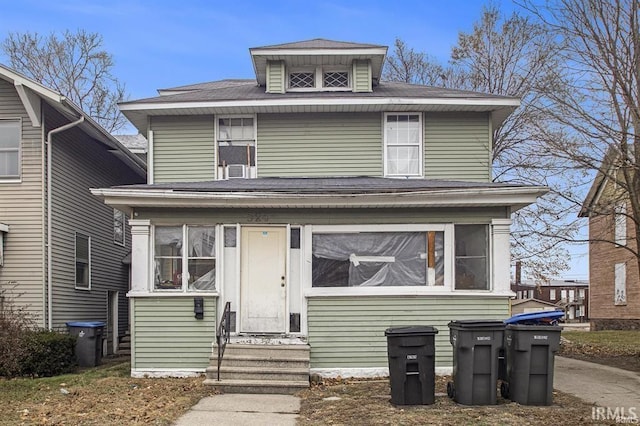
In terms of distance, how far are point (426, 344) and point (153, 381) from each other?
15.9ft

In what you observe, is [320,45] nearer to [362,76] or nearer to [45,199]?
[362,76]

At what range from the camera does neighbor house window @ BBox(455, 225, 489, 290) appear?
1127 cm

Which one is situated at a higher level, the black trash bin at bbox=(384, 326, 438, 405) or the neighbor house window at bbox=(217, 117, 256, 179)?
the neighbor house window at bbox=(217, 117, 256, 179)

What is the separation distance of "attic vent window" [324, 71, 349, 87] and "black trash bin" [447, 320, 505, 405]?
758cm

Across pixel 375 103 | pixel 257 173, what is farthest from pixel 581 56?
pixel 257 173

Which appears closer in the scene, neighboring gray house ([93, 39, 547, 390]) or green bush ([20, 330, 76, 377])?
neighboring gray house ([93, 39, 547, 390])

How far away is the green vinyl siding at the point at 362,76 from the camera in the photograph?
14133 millimetres

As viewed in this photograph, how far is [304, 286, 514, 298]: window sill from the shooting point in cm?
1114

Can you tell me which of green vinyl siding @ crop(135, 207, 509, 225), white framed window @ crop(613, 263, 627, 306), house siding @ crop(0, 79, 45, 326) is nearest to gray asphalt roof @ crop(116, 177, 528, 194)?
green vinyl siding @ crop(135, 207, 509, 225)

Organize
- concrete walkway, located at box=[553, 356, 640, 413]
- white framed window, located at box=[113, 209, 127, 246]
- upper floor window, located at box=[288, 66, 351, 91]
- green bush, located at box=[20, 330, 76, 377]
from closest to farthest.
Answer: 1. concrete walkway, located at box=[553, 356, 640, 413]
2. green bush, located at box=[20, 330, 76, 377]
3. upper floor window, located at box=[288, 66, 351, 91]
4. white framed window, located at box=[113, 209, 127, 246]

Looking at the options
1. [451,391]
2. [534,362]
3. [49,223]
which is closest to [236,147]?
[49,223]

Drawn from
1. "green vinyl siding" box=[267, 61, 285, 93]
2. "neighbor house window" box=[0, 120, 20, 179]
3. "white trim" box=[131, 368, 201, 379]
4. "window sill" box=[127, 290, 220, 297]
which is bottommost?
"white trim" box=[131, 368, 201, 379]
